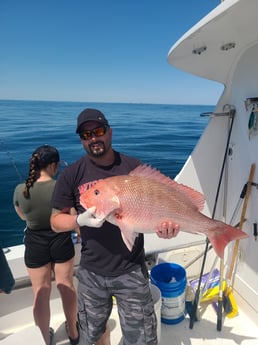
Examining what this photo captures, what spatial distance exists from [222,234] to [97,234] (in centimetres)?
88

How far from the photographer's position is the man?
1.98 m

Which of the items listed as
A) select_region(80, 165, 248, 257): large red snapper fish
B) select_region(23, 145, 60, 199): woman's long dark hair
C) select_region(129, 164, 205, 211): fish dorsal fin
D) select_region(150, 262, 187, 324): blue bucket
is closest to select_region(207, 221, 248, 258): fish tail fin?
select_region(80, 165, 248, 257): large red snapper fish

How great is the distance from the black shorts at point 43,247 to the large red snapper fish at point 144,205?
988mm

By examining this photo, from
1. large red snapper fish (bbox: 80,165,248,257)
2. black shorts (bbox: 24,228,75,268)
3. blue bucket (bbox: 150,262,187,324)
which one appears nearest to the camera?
large red snapper fish (bbox: 80,165,248,257)

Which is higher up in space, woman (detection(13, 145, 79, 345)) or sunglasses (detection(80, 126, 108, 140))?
sunglasses (detection(80, 126, 108, 140))

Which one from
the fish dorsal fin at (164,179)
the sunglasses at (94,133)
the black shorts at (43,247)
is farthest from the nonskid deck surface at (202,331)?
the sunglasses at (94,133)

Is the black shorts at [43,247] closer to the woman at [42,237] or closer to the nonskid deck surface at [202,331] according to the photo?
the woman at [42,237]

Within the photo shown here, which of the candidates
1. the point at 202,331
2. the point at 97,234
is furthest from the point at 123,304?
the point at 202,331

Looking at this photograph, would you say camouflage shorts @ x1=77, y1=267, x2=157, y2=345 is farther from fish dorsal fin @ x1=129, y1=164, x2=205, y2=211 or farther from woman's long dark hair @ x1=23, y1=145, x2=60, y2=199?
woman's long dark hair @ x1=23, y1=145, x2=60, y2=199

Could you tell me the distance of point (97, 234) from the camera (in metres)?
2.04

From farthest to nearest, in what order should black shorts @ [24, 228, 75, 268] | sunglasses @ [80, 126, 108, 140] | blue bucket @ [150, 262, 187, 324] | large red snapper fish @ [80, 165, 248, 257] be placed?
blue bucket @ [150, 262, 187, 324], black shorts @ [24, 228, 75, 268], sunglasses @ [80, 126, 108, 140], large red snapper fish @ [80, 165, 248, 257]

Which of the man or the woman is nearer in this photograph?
the man

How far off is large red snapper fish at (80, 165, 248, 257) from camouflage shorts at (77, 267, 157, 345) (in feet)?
1.47

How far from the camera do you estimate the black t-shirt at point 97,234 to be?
2.01 meters
